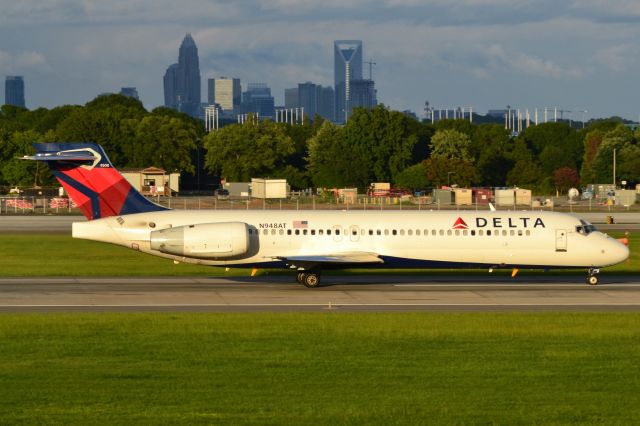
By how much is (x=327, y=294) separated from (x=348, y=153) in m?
101

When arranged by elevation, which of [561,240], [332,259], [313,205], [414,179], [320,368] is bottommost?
[320,368]

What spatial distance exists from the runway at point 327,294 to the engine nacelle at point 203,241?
53.1 inches

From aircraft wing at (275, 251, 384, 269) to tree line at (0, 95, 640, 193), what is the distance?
89887mm

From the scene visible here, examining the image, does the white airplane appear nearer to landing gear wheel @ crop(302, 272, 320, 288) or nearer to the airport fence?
landing gear wheel @ crop(302, 272, 320, 288)

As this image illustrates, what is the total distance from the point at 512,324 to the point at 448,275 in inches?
583

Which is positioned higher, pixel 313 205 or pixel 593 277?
pixel 313 205

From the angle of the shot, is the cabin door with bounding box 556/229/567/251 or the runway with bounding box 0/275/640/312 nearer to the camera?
the runway with bounding box 0/275/640/312

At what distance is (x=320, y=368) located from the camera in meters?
23.3

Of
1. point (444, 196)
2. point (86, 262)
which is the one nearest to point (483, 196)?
point (444, 196)

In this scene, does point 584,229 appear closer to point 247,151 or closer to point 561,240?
point 561,240

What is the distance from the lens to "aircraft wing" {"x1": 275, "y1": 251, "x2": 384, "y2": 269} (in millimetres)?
39219

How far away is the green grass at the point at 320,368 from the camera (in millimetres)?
19297

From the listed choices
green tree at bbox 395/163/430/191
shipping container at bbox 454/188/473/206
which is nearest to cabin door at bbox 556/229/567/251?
shipping container at bbox 454/188/473/206

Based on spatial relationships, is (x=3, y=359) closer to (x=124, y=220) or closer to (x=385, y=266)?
(x=124, y=220)
